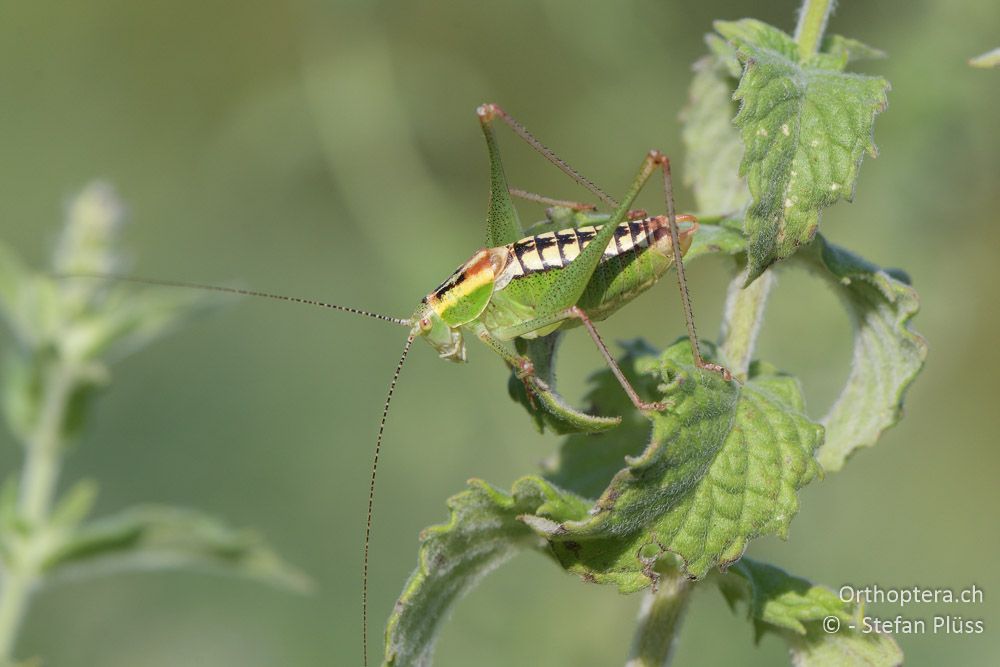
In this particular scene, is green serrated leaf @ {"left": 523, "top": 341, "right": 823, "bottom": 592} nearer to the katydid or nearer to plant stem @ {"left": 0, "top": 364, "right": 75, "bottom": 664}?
the katydid

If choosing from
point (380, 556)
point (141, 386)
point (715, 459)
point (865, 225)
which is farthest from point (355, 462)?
point (715, 459)

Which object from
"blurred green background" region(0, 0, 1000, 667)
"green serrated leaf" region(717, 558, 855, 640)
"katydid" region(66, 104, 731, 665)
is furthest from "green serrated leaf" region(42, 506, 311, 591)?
"green serrated leaf" region(717, 558, 855, 640)

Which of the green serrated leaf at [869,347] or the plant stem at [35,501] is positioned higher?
the plant stem at [35,501]

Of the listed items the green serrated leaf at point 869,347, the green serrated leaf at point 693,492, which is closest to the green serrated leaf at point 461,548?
the green serrated leaf at point 693,492

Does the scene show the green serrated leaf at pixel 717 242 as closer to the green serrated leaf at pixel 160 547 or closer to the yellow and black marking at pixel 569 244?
the yellow and black marking at pixel 569 244

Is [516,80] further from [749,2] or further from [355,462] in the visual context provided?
[355,462]

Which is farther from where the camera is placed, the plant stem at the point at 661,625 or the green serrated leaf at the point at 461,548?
the plant stem at the point at 661,625
